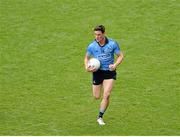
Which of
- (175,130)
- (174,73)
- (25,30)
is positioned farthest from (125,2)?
(175,130)

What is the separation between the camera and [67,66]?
18500 millimetres

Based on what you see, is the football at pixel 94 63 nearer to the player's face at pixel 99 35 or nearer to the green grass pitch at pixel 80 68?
the player's face at pixel 99 35

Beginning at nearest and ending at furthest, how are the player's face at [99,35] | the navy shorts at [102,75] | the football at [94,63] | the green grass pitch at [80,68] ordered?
1. the player's face at [99,35]
2. the football at [94,63]
3. the navy shorts at [102,75]
4. the green grass pitch at [80,68]

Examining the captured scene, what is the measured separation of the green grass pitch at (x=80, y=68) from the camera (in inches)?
571

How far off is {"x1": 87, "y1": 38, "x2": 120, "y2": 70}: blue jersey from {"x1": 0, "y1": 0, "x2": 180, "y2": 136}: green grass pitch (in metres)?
1.59

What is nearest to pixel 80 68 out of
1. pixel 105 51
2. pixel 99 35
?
pixel 105 51

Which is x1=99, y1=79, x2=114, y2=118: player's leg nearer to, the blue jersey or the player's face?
the blue jersey

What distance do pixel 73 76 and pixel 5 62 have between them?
2518 mm

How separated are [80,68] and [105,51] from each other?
4.63 m

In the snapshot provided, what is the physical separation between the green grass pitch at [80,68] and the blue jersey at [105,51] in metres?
1.59

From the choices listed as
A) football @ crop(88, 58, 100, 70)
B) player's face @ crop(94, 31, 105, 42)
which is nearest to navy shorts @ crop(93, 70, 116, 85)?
football @ crop(88, 58, 100, 70)

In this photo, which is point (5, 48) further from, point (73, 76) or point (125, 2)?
point (125, 2)

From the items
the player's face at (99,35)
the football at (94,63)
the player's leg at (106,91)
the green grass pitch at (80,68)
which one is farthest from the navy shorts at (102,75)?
the green grass pitch at (80,68)

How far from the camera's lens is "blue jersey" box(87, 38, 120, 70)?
1380 centimetres
